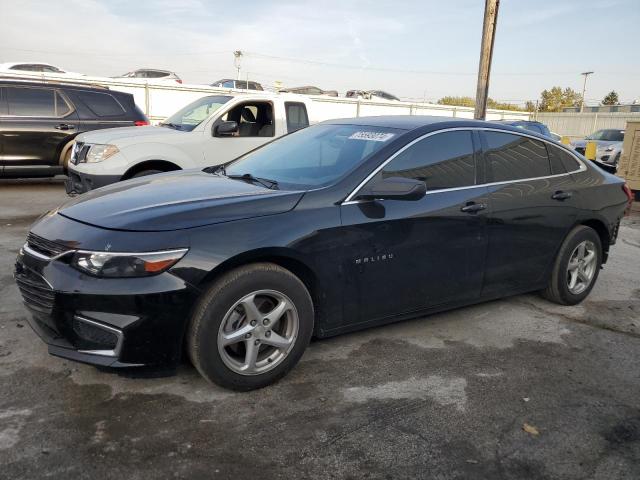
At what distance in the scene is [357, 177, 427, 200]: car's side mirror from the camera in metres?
3.39

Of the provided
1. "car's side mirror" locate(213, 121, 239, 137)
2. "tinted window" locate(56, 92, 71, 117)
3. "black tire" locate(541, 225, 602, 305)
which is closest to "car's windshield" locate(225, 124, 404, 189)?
"black tire" locate(541, 225, 602, 305)

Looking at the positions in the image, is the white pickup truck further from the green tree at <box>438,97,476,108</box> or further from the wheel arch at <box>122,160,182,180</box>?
the green tree at <box>438,97,476,108</box>

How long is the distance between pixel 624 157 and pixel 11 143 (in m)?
11.3

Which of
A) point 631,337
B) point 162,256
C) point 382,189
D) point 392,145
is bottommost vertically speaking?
point 631,337

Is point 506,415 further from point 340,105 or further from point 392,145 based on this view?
point 340,105

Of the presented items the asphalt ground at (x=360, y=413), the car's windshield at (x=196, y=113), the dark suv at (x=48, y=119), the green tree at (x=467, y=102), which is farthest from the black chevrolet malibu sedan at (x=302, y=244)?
the green tree at (x=467, y=102)

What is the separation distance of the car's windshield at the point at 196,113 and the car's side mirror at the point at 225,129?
312 mm

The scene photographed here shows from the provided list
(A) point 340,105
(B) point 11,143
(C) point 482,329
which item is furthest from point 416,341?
(A) point 340,105

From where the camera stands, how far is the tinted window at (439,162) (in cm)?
379

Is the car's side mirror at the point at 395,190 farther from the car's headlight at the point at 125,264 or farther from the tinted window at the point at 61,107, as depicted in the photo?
the tinted window at the point at 61,107

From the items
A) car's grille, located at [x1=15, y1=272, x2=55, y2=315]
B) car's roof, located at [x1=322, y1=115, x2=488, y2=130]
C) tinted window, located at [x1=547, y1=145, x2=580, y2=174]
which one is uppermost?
car's roof, located at [x1=322, y1=115, x2=488, y2=130]

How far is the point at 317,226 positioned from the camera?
3.32 metres

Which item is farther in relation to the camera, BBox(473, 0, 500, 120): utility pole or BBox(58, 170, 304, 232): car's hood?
BBox(473, 0, 500, 120): utility pole

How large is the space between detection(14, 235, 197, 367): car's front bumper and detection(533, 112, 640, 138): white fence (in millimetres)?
33606
